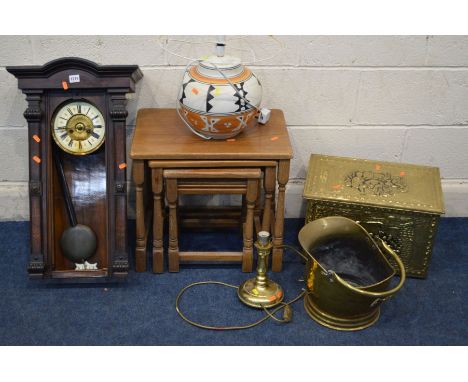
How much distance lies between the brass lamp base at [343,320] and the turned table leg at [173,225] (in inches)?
23.4

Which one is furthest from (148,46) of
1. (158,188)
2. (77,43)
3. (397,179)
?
(397,179)

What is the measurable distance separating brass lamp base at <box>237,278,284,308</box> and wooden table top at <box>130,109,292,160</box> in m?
0.50

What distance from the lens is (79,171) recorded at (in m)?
2.57

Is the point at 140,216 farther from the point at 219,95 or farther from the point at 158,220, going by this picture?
the point at 219,95

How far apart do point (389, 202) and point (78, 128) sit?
1.25 meters

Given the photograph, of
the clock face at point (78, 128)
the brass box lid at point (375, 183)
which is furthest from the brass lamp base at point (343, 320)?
the clock face at point (78, 128)

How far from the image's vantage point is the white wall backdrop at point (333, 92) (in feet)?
8.68

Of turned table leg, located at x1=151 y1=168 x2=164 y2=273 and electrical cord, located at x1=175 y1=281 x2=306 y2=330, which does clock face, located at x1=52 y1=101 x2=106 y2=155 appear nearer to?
turned table leg, located at x1=151 y1=168 x2=164 y2=273

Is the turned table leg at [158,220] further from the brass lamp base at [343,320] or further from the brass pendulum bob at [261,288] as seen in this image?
the brass lamp base at [343,320]

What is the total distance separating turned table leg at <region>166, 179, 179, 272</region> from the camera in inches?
95.0

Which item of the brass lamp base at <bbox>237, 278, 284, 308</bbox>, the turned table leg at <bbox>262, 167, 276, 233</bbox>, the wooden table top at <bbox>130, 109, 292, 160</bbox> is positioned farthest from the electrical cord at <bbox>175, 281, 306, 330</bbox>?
the wooden table top at <bbox>130, 109, 292, 160</bbox>

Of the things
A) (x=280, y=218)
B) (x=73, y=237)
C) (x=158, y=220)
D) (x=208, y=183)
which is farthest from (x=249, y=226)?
(x=73, y=237)

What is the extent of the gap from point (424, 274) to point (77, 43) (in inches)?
67.7

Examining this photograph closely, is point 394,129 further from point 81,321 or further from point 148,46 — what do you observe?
point 81,321
